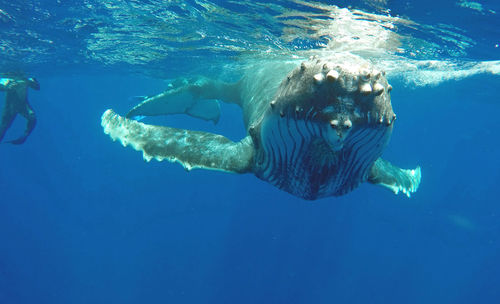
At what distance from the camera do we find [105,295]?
34688 mm

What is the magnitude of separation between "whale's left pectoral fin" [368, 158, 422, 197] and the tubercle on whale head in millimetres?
2740

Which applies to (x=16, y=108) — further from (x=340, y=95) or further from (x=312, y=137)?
(x=340, y=95)

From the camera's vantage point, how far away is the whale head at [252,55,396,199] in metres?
2.97

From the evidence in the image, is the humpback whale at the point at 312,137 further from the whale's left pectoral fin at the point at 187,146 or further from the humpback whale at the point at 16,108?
the humpback whale at the point at 16,108

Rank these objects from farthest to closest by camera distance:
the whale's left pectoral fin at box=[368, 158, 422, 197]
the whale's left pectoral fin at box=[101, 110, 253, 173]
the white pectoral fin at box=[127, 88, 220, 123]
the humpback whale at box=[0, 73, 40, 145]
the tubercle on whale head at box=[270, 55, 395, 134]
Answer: the humpback whale at box=[0, 73, 40, 145] < the white pectoral fin at box=[127, 88, 220, 123] < the whale's left pectoral fin at box=[368, 158, 422, 197] < the whale's left pectoral fin at box=[101, 110, 253, 173] < the tubercle on whale head at box=[270, 55, 395, 134]

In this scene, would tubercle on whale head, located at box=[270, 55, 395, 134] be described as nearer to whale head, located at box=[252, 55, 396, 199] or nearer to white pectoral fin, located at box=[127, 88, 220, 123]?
whale head, located at box=[252, 55, 396, 199]

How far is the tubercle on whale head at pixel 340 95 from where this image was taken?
2914mm

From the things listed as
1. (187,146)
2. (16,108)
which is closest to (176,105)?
(187,146)

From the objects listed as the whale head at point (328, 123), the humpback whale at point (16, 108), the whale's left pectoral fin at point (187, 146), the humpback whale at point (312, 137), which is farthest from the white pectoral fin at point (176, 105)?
the humpback whale at point (16, 108)

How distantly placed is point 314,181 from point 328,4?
8.97 m

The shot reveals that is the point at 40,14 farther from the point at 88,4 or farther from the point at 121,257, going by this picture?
the point at 121,257

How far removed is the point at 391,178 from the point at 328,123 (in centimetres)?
375

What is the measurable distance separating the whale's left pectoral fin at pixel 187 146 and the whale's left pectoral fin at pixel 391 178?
2433mm

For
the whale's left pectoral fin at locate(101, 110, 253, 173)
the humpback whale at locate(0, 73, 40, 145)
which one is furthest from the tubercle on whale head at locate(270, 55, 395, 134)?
the humpback whale at locate(0, 73, 40, 145)
